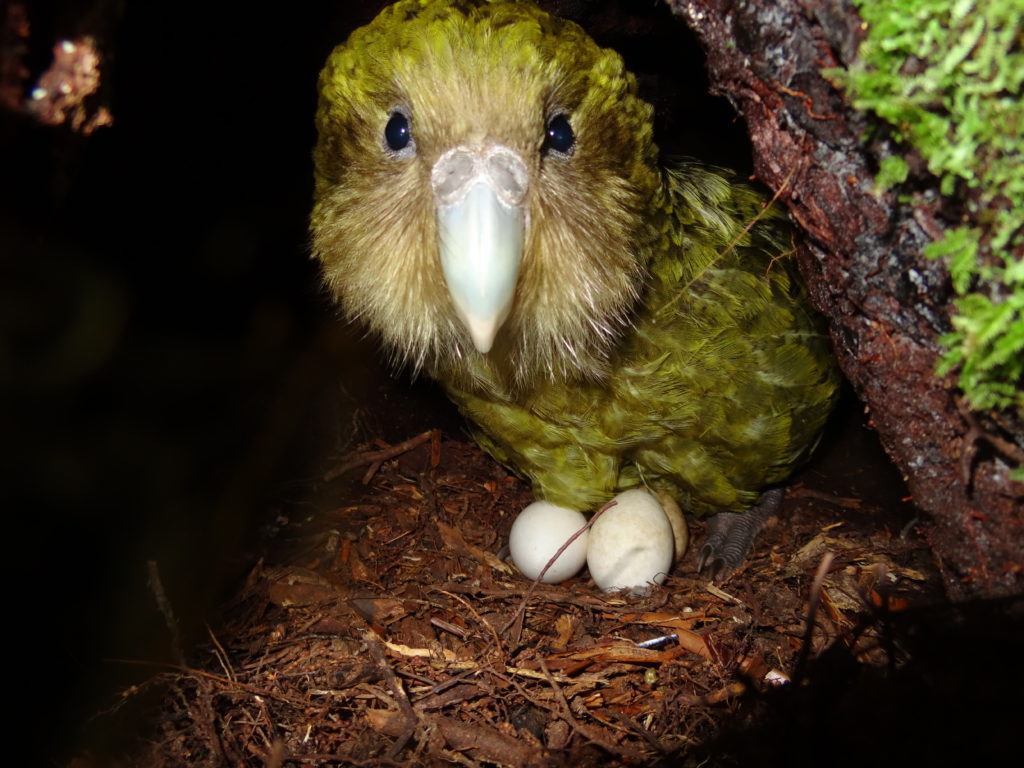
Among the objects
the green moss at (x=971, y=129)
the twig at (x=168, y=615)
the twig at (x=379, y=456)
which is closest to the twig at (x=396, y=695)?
the twig at (x=168, y=615)

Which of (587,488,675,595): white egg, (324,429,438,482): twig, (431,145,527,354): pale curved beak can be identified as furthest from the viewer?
(324,429,438,482): twig

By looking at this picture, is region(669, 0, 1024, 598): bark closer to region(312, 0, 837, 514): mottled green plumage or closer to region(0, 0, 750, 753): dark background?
region(312, 0, 837, 514): mottled green plumage

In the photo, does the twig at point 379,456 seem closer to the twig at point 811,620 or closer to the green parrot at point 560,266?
the green parrot at point 560,266

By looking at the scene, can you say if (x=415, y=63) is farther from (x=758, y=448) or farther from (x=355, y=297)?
(x=758, y=448)

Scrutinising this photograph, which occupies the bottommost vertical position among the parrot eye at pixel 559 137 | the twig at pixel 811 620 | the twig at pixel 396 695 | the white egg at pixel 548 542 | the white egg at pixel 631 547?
the twig at pixel 396 695

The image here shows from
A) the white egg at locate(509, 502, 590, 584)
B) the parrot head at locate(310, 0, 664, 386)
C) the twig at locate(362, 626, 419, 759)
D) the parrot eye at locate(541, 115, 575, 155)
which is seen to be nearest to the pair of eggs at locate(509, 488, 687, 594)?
the white egg at locate(509, 502, 590, 584)

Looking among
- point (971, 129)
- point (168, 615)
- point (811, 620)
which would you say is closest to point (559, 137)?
point (971, 129)

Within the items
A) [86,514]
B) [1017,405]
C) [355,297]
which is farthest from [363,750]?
[1017,405]

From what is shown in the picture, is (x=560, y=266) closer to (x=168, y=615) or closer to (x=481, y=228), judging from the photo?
(x=481, y=228)
